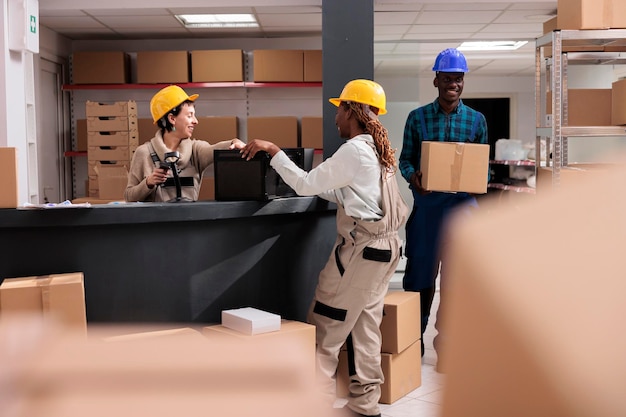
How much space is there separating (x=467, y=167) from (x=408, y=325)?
0.94m

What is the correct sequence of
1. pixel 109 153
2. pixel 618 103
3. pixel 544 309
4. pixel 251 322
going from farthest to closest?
pixel 109 153 < pixel 618 103 < pixel 251 322 < pixel 544 309

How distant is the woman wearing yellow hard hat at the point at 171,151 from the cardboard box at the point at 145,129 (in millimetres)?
3377

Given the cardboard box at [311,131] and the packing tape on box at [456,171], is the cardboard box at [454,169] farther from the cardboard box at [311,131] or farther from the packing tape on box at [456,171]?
the cardboard box at [311,131]

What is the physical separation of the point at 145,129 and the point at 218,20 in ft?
4.53

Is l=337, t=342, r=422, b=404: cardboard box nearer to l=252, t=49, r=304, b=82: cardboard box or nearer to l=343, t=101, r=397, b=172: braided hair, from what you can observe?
l=343, t=101, r=397, b=172: braided hair

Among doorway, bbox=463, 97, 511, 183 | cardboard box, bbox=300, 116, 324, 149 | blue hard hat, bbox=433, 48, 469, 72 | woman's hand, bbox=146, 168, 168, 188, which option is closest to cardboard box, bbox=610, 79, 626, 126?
blue hard hat, bbox=433, 48, 469, 72

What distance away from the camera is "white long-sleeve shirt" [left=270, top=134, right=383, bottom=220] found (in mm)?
3166

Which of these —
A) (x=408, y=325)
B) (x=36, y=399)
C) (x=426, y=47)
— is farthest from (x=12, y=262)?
(x=426, y=47)

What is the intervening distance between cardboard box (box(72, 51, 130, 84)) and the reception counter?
4513 mm

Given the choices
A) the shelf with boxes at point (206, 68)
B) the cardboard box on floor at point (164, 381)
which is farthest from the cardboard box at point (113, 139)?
the cardboard box on floor at point (164, 381)

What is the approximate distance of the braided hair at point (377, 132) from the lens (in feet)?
10.7

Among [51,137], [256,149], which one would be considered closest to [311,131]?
[51,137]

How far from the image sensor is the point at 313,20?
7.10 metres

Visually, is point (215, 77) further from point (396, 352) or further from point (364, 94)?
point (396, 352)
